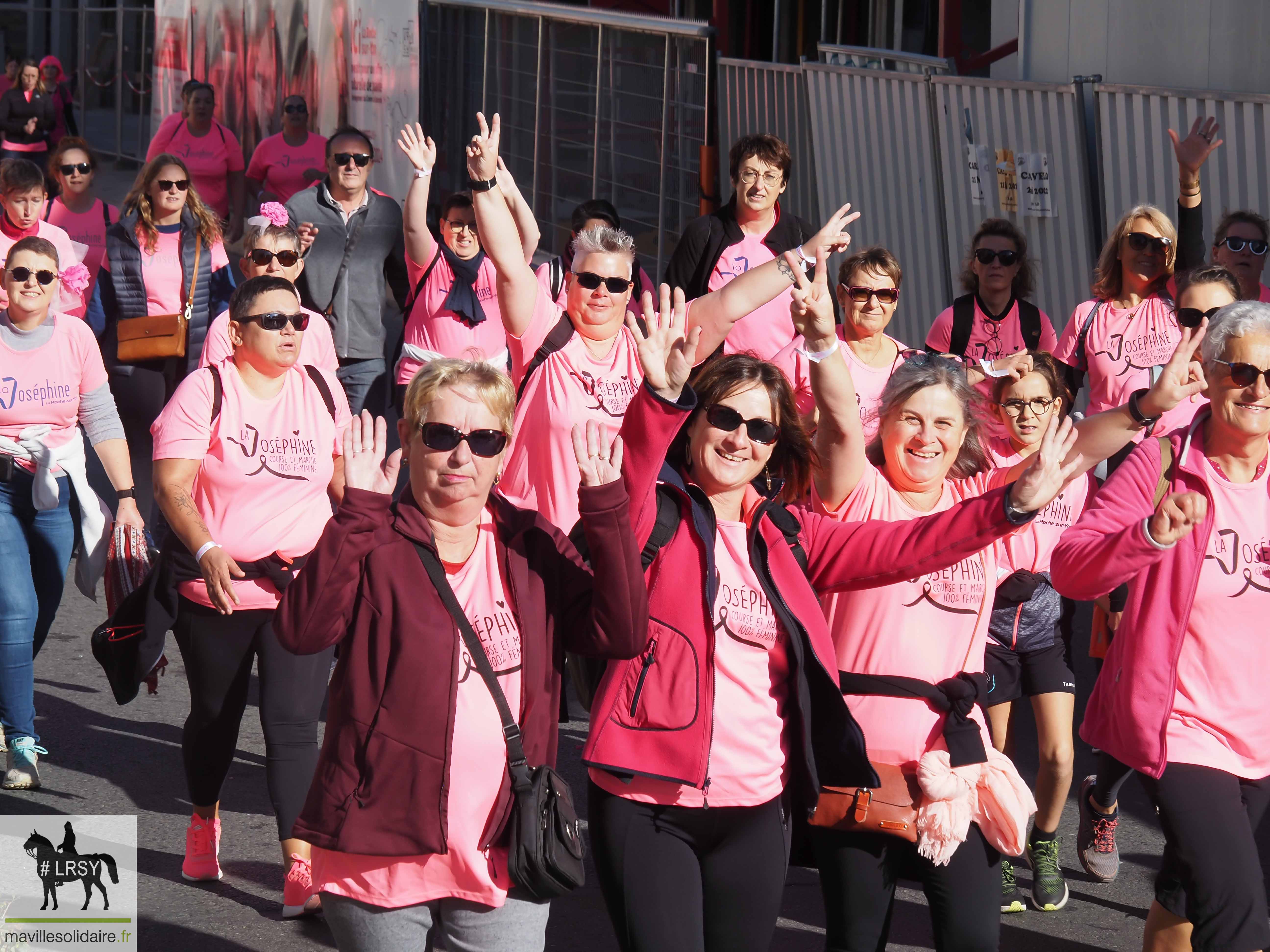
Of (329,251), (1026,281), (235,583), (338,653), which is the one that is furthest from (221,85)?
(338,653)

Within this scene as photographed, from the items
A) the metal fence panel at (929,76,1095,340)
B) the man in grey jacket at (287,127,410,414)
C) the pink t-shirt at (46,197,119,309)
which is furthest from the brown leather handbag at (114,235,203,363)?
the metal fence panel at (929,76,1095,340)

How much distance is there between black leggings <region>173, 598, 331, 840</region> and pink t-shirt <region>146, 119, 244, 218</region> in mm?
11283

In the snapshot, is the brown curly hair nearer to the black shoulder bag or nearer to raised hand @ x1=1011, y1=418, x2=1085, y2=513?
the black shoulder bag

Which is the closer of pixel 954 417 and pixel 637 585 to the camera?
pixel 637 585

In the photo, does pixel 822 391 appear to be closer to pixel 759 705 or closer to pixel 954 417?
pixel 954 417

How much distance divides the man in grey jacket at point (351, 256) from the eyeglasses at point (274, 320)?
3799mm

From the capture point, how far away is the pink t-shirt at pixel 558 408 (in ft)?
18.2

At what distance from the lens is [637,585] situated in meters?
3.56

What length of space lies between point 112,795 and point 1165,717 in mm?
3970

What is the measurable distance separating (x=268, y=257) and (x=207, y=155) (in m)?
8.76

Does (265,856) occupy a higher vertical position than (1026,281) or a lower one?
lower

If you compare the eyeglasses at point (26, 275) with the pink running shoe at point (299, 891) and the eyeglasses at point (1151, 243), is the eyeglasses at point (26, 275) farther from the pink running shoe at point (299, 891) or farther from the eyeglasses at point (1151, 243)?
the eyeglasses at point (1151, 243)

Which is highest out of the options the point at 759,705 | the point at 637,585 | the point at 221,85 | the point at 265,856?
the point at 221,85

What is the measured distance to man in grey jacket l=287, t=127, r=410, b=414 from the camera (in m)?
9.27
